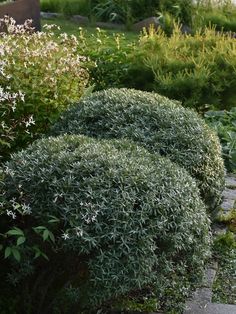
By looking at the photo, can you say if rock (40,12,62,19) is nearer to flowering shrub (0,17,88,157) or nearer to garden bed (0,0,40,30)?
garden bed (0,0,40,30)

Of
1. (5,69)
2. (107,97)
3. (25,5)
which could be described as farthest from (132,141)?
(25,5)

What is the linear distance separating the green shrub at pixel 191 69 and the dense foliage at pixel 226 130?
127mm

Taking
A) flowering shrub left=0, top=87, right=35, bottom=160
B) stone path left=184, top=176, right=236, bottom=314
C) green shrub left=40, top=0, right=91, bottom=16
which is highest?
flowering shrub left=0, top=87, right=35, bottom=160

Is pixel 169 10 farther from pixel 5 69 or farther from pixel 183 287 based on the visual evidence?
pixel 183 287

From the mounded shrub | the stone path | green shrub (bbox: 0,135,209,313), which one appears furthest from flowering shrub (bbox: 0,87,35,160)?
the stone path

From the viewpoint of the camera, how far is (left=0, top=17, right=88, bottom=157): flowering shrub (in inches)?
194

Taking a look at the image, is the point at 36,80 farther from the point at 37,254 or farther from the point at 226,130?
the point at 226,130

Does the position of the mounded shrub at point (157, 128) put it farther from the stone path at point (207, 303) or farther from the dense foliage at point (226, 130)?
the dense foliage at point (226, 130)

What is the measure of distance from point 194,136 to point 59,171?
1245 millimetres

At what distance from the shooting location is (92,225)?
3449 mm

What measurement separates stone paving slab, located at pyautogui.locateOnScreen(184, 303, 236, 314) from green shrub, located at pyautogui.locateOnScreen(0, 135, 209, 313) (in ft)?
0.94

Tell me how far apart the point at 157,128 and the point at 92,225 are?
1389mm

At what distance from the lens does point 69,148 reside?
4012 mm

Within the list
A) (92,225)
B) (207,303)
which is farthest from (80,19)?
(92,225)
